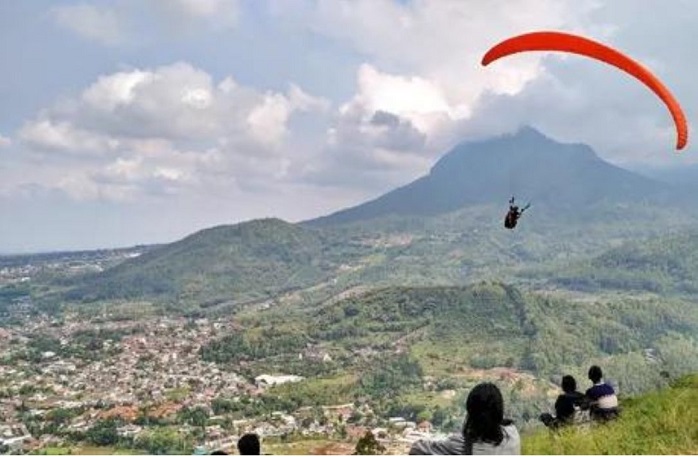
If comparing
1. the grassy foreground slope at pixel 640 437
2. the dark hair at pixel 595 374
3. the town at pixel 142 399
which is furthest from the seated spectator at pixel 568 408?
the town at pixel 142 399

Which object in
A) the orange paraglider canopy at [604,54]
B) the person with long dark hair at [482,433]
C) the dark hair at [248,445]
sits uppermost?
the orange paraglider canopy at [604,54]

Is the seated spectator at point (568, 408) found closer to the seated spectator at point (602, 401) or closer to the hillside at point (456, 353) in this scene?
the seated spectator at point (602, 401)

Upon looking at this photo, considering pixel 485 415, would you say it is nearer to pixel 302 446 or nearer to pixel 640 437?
pixel 640 437

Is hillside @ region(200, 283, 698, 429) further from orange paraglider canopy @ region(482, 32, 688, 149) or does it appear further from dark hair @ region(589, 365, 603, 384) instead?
dark hair @ region(589, 365, 603, 384)

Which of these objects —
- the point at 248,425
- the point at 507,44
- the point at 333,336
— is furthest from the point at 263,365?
the point at 507,44

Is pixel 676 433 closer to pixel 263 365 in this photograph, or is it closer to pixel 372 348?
pixel 263 365

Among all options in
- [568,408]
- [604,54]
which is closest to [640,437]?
[568,408]

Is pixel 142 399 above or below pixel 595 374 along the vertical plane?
below
